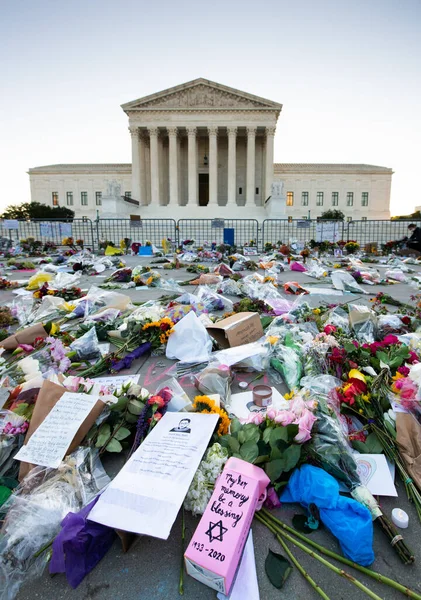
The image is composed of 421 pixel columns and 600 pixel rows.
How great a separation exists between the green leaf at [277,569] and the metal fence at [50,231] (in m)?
16.5

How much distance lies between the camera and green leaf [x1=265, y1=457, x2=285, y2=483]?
1534 millimetres

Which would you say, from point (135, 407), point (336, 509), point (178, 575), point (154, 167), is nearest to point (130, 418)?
point (135, 407)

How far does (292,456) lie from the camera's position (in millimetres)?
1597

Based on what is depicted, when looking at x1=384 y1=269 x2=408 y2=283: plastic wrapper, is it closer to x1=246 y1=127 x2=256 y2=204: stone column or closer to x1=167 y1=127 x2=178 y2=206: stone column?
x1=246 y1=127 x2=256 y2=204: stone column

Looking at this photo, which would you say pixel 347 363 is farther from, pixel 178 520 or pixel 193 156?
pixel 193 156

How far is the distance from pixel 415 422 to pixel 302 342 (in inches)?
48.9

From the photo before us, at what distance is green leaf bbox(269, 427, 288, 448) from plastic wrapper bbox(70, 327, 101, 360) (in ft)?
6.68

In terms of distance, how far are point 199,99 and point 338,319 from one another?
131ft

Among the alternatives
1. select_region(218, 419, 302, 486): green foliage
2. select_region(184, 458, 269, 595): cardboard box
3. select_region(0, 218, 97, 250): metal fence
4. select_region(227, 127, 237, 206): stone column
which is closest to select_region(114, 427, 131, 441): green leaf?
select_region(218, 419, 302, 486): green foliage

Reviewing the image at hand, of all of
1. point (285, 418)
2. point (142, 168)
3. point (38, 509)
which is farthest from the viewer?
point (142, 168)

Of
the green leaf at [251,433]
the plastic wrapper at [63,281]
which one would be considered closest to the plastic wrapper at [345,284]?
the green leaf at [251,433]

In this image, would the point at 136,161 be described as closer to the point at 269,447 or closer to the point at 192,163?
the point at 192,163

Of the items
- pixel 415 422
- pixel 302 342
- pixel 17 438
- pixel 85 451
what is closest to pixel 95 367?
pixel 17 438

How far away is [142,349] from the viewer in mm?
3184
